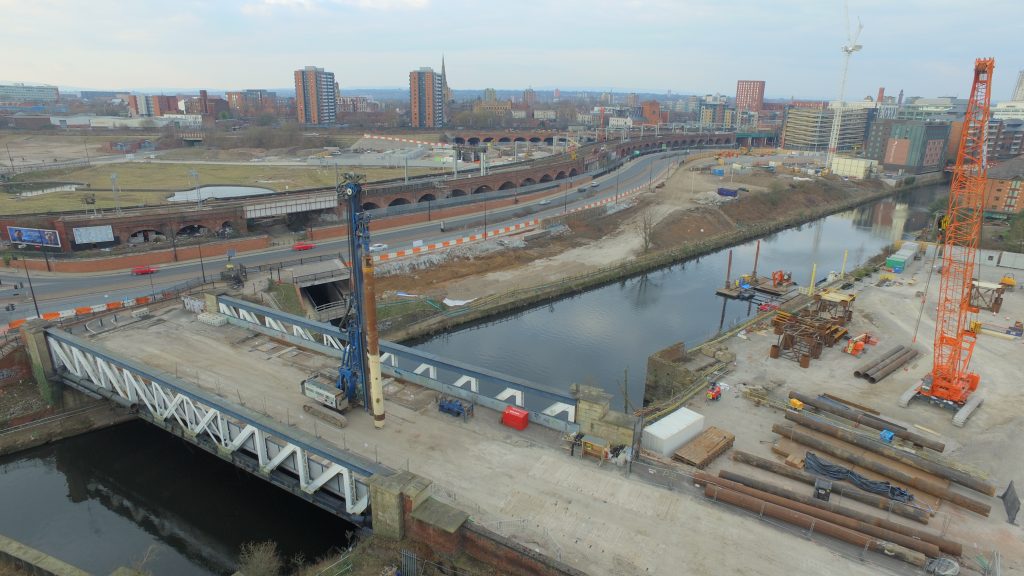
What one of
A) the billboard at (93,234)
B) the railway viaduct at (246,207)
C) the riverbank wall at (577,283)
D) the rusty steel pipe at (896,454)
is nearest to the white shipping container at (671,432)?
the rusty steel pipe at (896,454)

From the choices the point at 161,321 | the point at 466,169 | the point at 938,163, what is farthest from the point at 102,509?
the point at 938,163

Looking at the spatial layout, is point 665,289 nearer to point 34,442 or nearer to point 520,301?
point 520,301

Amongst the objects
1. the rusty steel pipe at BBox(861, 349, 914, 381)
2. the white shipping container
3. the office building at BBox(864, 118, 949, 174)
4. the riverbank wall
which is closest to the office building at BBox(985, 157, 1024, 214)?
the riverbank wall

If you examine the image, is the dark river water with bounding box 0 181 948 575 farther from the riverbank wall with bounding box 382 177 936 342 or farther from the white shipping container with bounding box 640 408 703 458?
the white shipping container with bounding box 640 408 703 458

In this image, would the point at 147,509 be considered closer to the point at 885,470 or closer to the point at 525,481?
the point at 525,481

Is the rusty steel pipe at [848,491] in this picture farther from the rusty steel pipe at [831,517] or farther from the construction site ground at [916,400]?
the rusty steel pipe at [831,517]

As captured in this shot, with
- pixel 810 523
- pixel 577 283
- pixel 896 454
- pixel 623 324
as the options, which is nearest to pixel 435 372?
pixel 810 523
